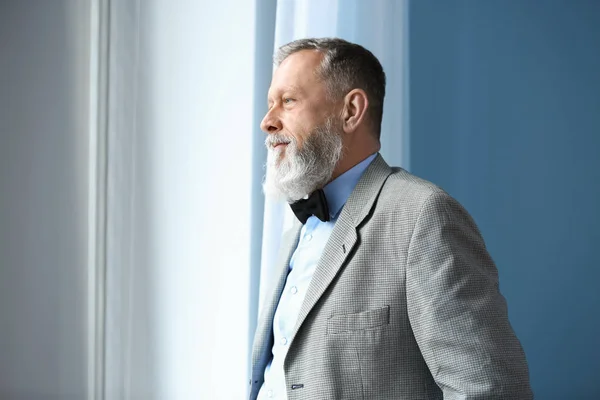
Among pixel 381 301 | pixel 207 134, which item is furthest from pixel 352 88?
pixel 207 134

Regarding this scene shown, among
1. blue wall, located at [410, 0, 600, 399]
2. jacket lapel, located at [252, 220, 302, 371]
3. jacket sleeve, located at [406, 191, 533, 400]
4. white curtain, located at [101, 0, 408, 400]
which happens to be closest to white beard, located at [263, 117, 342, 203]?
jacket lapel, located at [252, 220, 302, 371]

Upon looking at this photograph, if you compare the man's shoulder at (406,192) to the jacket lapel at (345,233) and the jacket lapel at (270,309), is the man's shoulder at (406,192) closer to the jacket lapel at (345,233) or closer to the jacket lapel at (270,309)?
the jacket lapel at (345,233)

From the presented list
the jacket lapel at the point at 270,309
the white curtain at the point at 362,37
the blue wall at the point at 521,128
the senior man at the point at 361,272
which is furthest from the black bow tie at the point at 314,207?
the blue wall at the point at 521,128

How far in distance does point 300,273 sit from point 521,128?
120cm

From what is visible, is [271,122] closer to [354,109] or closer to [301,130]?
[301,130]

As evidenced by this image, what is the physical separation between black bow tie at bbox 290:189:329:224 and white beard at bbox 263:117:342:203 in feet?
0.06

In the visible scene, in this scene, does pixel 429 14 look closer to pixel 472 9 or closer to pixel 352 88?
pixel 472 9

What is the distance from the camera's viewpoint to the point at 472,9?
2.28m

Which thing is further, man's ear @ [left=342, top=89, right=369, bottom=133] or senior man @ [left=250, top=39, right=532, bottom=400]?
man's ear @ [left=342, top=89, right=369, bottom=133]

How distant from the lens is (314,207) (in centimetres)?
139

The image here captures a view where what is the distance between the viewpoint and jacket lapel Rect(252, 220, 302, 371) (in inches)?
54.8

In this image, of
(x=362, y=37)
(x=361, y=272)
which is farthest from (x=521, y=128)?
(x=361, y=272)

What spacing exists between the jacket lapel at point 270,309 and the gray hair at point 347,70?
11.9 inches

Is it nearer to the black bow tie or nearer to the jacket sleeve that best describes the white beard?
the black bow tie
